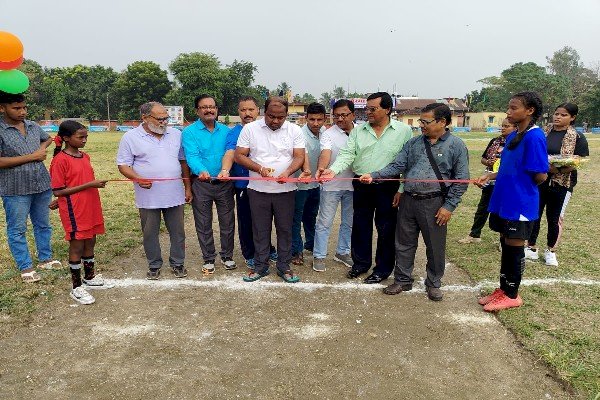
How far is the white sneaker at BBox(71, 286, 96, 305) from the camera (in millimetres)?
4152

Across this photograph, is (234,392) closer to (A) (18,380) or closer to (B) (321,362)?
(B) (321,362)

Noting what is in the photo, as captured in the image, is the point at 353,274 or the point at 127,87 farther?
the point at 127,87

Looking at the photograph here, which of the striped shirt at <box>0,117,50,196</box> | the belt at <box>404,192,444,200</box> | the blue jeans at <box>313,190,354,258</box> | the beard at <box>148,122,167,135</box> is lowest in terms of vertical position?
the blue jeans at <box>313,190,354,258</box>

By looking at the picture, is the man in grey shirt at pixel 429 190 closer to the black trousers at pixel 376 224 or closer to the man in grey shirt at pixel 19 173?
the black trousers at pixel 376 224

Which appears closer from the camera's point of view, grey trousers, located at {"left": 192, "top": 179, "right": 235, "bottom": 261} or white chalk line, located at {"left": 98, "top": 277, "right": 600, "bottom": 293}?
white chalk line, located at {"left": 98, "top": 277, "right": 600, "bottom": 293}

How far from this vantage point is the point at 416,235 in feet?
14.7

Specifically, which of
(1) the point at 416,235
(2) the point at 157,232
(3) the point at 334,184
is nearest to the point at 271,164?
(3) the point at 334,184

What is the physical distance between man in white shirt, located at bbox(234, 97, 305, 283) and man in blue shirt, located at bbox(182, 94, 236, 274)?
37cm

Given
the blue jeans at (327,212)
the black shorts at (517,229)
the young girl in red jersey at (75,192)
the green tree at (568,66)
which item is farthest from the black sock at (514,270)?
the green tree at (568,66)

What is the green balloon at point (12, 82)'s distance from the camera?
4336mm

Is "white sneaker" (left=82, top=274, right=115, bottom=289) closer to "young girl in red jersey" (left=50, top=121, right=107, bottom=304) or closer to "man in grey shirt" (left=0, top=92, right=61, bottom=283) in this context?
"young girl in red jersey" (left=50, top=121, right=107, bottom=304)

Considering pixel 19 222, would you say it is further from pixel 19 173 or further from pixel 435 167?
pixel 435 167

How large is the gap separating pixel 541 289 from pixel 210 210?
3744mm

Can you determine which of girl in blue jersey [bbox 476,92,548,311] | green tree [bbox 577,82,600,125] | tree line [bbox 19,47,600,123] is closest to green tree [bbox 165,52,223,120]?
tree line [bbox 19,47,600,123]
